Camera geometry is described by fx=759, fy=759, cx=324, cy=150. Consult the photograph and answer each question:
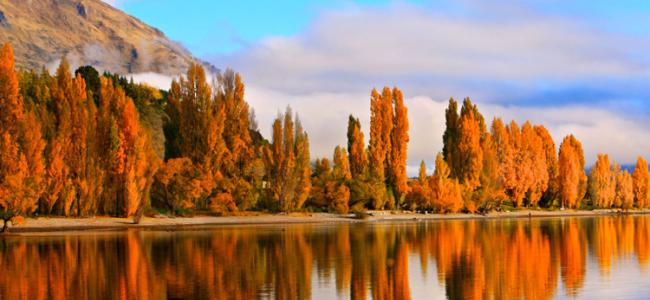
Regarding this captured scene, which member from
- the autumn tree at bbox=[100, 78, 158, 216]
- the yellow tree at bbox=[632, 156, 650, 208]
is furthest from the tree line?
the autumn tree at bbox=[100, 78, 158, 216]

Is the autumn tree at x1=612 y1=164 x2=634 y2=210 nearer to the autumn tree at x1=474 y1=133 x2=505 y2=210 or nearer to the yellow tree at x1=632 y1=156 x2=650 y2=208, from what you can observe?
the yellow tree at x1=632 y1=156 x2=650 y2=208

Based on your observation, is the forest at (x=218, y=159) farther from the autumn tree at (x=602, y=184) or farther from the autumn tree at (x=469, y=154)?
the autumn tree at (x=602, y=184)

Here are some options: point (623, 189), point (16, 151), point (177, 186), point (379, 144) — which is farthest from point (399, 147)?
point (623, 189)

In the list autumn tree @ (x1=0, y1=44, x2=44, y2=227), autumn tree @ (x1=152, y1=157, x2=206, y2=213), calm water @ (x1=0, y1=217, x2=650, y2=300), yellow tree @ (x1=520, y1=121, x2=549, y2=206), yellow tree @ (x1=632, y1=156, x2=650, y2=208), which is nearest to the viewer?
calm water @ (x1=0, y1=217, x2=650, y2=300)

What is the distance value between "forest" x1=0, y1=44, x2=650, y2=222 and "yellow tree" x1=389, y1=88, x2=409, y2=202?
13cm

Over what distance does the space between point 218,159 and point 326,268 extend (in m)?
46.3

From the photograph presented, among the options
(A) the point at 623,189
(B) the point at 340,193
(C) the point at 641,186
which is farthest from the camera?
(C) the point at 641,186

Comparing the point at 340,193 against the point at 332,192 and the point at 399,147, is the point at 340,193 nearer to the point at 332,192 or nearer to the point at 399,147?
the point at 332,192

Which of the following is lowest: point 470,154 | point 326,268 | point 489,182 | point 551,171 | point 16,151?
point 326,268

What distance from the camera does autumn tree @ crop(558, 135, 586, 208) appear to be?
11069 cm

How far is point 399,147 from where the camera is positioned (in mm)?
89125

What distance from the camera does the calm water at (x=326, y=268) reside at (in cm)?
2242

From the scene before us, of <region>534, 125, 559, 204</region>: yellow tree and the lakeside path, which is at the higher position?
<region>534, 125, 559, 204</region>: yellow tree

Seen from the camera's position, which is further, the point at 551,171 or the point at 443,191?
the point at 551,171
